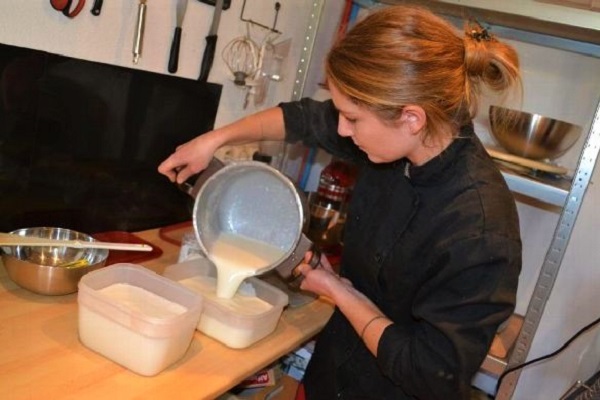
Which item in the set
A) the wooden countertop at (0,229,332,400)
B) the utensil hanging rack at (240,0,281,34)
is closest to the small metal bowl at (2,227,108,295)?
the wooden countertop at (0,229,332,400)

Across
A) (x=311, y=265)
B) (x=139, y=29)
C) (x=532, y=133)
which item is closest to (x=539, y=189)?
A: (x=532, y=133)

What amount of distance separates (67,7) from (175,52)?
0.32 metres

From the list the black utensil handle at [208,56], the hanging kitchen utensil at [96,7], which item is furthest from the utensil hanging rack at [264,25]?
the hanging kitchen utensil at [96,7]

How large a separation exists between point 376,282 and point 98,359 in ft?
1.77

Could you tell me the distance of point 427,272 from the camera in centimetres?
100

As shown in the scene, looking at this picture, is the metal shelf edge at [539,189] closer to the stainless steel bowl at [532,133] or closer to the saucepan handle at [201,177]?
the stainless steel bowl at [532,133]

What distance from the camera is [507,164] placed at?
1.49 m

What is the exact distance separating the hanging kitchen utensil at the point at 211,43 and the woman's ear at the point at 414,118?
2.51ft

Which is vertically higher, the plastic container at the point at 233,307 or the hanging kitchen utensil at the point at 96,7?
the hanging kitchen utensil at the point at 96,7

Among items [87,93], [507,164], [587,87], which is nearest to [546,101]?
[587,87]

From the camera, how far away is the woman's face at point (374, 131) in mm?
967

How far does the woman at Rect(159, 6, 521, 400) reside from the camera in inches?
36.2

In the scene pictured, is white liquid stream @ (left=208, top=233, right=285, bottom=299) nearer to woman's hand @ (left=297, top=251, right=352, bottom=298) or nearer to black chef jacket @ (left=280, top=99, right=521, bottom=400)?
woman's hand @ (left=297, top=251, right=352, bottom=298)

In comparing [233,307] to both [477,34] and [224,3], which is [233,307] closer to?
[477,34]
